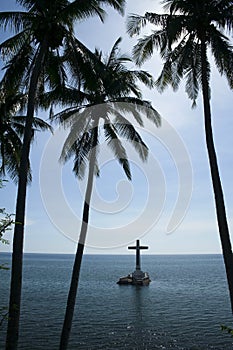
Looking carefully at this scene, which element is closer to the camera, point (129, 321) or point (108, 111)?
point (108, 111)

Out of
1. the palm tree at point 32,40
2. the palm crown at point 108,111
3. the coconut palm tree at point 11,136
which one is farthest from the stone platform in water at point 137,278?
the palm tree at point 32,40

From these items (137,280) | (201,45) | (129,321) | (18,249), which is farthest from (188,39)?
(137,280)

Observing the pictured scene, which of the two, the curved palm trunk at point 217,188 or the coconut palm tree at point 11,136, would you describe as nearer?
the curved palm trunk at point 217,188

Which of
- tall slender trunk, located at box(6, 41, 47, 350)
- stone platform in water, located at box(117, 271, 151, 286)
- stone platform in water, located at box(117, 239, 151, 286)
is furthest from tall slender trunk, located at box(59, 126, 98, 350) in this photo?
stone platform in water, located at box(117, 271, 151, 286)

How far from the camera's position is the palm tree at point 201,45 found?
1291cm

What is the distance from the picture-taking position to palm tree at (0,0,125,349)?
11.7 metres

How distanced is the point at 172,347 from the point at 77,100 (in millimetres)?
16889

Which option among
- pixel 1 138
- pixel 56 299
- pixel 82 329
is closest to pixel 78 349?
pixel 82 329

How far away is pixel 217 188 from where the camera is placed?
508 inches

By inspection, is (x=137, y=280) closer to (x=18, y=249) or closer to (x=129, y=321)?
(x=129, y=321)

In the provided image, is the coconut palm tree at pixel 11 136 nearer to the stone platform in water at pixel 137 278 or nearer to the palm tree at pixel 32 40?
the palm tree at pixel 32 40

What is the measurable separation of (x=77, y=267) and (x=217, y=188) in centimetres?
642

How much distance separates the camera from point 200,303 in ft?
144

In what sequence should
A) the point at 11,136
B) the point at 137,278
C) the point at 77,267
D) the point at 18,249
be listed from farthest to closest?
the point at 137,278 < the point at 11,136 < the point at 77,267 < the point at 18,249
